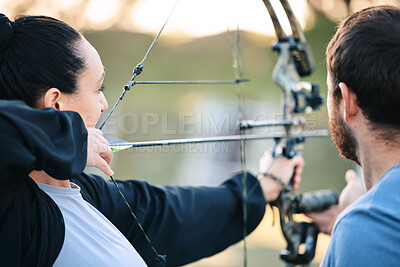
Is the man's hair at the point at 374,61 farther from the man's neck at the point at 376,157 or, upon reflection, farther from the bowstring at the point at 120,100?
the bowstring at the point at 120,100

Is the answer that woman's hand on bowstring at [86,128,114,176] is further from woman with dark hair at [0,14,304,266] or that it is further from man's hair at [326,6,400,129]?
man's hair at [326,6,400,129]

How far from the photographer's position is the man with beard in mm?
706

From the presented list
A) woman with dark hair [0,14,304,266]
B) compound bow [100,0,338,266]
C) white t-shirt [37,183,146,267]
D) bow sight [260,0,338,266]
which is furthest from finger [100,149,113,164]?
bow sight [260,0,338,266]

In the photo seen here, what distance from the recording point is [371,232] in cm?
71

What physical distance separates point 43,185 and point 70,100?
0.57 ft

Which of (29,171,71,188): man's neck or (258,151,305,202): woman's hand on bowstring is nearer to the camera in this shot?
(29,171,71,188): man's neck

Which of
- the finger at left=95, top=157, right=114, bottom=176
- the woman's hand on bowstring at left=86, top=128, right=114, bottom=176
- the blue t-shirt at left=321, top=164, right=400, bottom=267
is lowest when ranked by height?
the blue t-shirt at left=321, top=164, right=400, bottom=267

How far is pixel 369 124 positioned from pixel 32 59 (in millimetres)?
660

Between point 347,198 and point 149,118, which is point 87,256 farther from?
point 347,198

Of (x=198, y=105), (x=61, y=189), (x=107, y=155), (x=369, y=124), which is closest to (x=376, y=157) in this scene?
(x=369, y=124)

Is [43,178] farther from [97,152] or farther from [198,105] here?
[198,105]

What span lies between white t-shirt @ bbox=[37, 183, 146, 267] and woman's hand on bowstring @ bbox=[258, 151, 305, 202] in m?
0.79

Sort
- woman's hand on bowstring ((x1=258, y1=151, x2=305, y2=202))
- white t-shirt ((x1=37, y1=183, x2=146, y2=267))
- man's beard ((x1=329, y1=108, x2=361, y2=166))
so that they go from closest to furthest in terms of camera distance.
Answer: white t-shirt ((x1=37, y1=183, x2=146, y2=267)) → man's beard ((x1=329, y1=108, x2=361, y2=166)) → woman's hand on bowstring ((x1=258, y1=151, x2=305, y2=202))

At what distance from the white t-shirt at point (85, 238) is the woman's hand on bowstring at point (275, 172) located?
79 cm
